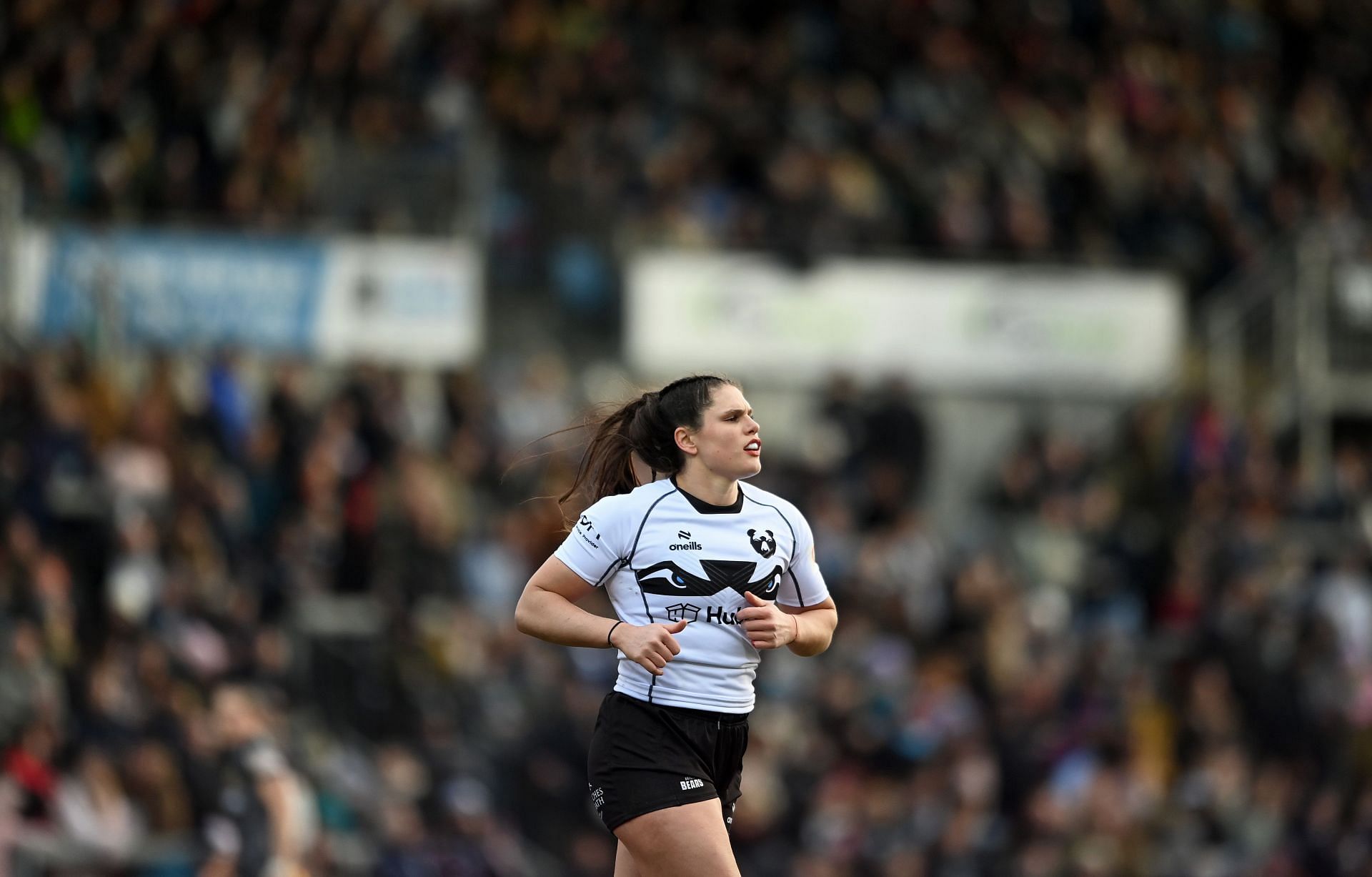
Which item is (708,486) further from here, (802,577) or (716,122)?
(716,122)

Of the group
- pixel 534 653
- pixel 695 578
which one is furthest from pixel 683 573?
pixel 534 653

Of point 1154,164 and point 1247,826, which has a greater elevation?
point 1154,164

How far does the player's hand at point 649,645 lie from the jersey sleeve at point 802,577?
653mm

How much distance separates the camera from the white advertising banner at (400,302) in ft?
60.5

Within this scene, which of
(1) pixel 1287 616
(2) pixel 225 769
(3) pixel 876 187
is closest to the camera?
(2) pixel 225 769

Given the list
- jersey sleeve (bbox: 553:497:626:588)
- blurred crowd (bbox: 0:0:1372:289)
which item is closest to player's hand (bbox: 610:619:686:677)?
jersey sleeve (bbox: 553:497:626:588)

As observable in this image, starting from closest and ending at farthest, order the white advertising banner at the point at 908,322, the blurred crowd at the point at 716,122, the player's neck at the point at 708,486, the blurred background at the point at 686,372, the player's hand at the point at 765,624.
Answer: the player's hand at the point at 765,624 < the player's neck at the point at 708,486 < the blurred background at the point at 686,372 < the blurred crowd at the point at 716,122 < the white advertising banner at the point at 908,322

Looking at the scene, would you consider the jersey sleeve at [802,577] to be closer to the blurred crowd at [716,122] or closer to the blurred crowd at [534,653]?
the blurred crowd at [534,653]

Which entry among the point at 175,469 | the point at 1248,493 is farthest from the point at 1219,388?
the point at 175,469

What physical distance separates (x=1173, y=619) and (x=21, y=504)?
32.1 ft

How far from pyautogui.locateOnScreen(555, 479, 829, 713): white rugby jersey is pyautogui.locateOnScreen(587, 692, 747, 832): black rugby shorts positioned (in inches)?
2.3

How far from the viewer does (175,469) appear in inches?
600

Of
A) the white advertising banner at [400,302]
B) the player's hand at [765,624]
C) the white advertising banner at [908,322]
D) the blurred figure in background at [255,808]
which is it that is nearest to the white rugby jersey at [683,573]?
the player's hand at [765,624]

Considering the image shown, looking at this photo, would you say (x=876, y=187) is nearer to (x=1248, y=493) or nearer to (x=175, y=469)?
(x=1248, y=493)
